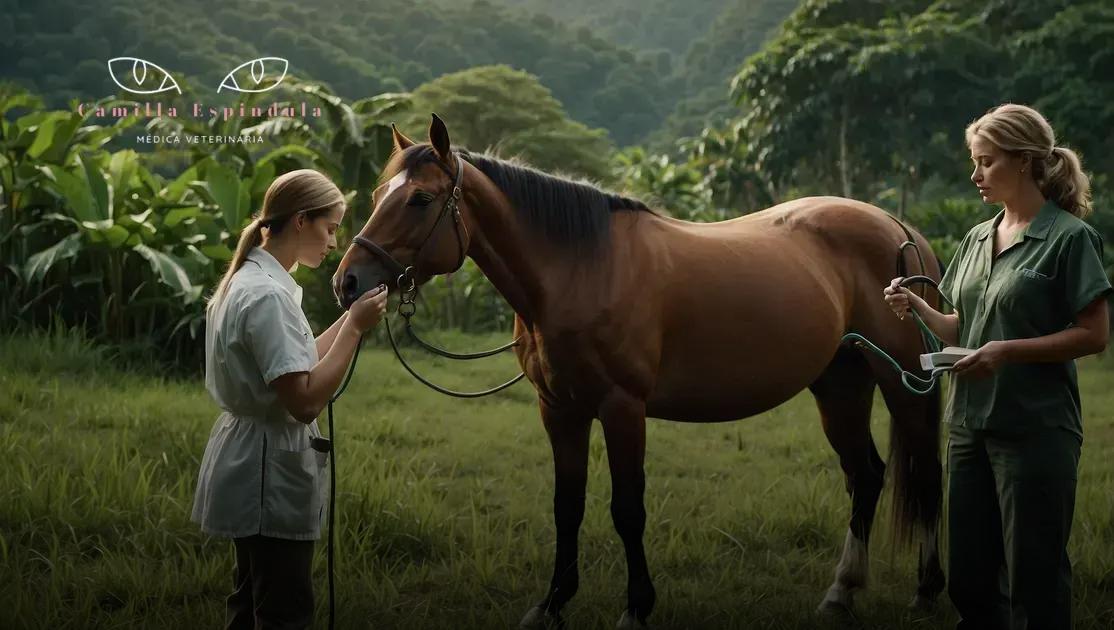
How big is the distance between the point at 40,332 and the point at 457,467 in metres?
3.55

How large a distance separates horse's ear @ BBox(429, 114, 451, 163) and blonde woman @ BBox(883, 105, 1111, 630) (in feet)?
5.08

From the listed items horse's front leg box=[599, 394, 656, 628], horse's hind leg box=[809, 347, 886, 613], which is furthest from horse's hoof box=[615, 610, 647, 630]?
horse's hind leg box=[809, 347, 886, 613]

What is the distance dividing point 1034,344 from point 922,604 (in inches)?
66.8

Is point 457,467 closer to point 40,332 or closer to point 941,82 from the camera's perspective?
point 40,332

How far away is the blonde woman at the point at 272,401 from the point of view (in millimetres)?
2203

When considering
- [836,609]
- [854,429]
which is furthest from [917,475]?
[836,609]

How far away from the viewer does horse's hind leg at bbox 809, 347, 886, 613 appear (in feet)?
13.0

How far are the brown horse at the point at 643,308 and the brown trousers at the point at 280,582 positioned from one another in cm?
78

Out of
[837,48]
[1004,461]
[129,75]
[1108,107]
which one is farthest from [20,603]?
[129,75]

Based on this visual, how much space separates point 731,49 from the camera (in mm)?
45031

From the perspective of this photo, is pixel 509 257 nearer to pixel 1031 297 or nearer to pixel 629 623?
pixel 629 623

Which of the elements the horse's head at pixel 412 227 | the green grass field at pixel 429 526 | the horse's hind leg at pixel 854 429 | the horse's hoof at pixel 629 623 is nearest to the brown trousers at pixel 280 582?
the horse's head at pixel 412 227

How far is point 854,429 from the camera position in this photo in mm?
4059

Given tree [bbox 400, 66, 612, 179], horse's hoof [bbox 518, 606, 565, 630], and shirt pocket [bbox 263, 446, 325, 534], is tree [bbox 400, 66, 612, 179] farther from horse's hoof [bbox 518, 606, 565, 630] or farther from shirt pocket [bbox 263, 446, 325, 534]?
shirt pocket [bbox 263, 446, 325, 534]
